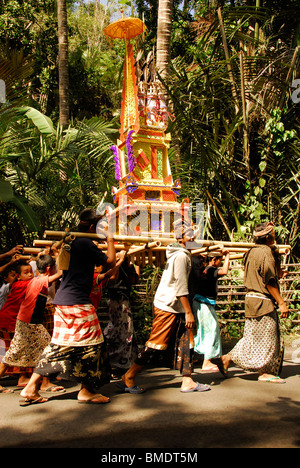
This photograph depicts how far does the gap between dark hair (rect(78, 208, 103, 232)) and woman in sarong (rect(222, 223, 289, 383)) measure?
1.93 m

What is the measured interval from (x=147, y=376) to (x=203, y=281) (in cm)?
138

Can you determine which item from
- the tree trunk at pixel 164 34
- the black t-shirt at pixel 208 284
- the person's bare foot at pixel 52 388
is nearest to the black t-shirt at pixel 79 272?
the person's bare foot at pixel 52 388

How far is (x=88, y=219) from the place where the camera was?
172 inches

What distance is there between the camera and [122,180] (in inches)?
352

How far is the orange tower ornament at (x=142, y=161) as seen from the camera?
863 centimetres

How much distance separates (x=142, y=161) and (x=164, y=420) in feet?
19.8

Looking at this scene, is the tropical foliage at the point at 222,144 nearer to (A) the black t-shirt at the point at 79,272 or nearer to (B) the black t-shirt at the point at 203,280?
(B) the black t-shirt at the point at 203,280

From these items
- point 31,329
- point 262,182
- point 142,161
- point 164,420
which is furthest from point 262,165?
point 164,420

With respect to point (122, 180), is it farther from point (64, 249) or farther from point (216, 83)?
point (64, 249)

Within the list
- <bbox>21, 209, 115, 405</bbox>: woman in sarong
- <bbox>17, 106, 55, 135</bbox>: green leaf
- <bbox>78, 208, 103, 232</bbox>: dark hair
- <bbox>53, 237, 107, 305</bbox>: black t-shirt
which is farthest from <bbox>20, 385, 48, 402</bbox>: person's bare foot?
<bbox>17, 106, 55, 135</bbox>: green leaf

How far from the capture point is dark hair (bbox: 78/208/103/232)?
14.3 feet

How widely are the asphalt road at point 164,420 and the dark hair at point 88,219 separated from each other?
1631 mm

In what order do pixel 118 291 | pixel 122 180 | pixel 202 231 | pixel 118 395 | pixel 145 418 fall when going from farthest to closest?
pixel 202 231, pixel 122 180, pixel 118 291, pixel 118 395, pixel 145 418
